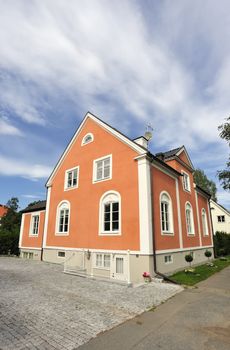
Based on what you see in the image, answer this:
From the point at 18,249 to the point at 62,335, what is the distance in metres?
21.9

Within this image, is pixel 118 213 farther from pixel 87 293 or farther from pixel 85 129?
pixel 85 129

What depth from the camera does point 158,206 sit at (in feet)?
42.3

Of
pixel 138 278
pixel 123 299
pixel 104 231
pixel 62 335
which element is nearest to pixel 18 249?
pixel 104 231

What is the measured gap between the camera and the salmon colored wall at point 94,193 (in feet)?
40.9

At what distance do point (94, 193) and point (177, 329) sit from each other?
10.4 meters

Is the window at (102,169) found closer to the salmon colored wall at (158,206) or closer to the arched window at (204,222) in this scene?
the salmon colored wall at (158,206)

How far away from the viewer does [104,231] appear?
1359 cm

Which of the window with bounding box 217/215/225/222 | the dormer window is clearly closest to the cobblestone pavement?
the dormer window

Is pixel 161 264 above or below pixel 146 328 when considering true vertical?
above

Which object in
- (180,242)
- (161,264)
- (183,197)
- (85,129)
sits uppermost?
(85,129)

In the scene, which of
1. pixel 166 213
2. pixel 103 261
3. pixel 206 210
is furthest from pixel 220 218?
pixel 103 261

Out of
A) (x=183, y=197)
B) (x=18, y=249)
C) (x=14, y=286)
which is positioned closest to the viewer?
(x=14, y=286)

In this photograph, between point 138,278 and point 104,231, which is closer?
point 138,278

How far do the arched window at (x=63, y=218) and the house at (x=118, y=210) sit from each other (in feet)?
0.25
